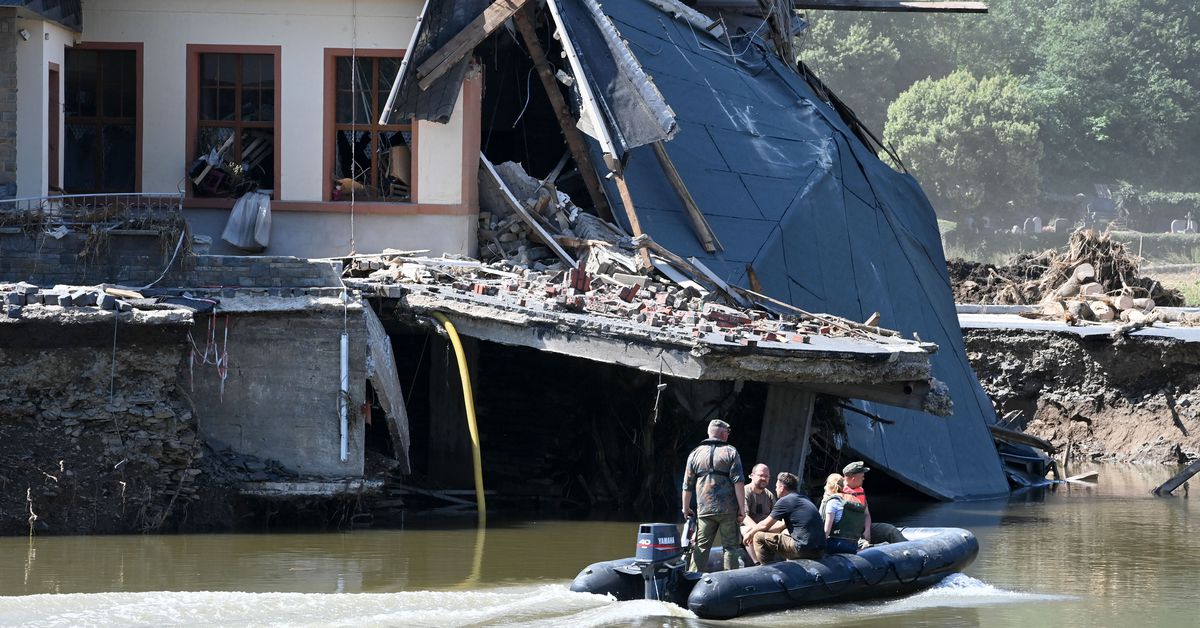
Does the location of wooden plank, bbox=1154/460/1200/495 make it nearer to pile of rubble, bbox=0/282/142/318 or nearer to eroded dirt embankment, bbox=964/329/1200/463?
eroded dirt embankment, bbox=964/329/1200/463

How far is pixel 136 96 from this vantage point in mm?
21281

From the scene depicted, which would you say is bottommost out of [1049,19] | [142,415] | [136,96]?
[142,415]

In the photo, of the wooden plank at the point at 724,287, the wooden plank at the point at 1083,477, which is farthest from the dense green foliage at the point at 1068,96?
the wooden plank at the point at 724,287

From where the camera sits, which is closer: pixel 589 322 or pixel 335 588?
pixel 335 588

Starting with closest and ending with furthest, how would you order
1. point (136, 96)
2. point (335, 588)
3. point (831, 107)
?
point (335, 588) → point (136, 96) → point (831, 107)

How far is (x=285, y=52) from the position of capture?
21.0 metres

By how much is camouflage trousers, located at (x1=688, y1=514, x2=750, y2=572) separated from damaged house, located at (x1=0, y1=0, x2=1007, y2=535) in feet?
9.16

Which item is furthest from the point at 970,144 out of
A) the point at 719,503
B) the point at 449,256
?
the point at 719,503

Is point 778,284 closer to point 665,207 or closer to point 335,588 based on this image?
point 665,207

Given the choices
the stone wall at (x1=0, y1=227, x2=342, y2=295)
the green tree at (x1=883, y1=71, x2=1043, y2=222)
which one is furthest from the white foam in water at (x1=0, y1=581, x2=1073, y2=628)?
the green tree at (x1=883, y1=71, x2=1043, y2=222)

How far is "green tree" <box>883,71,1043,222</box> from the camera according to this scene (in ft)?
256

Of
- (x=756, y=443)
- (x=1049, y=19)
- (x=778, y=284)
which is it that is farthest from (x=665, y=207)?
(x=1049, y=19)

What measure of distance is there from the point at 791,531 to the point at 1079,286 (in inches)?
836

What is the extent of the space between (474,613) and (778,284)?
973 centimetres
